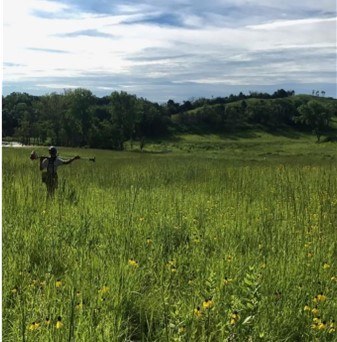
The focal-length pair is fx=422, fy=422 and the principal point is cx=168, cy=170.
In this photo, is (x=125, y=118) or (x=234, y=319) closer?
(x=234, y=319)

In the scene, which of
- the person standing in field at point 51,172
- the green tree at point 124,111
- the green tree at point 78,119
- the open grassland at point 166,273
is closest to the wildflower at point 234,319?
the open grassland at point 166,273

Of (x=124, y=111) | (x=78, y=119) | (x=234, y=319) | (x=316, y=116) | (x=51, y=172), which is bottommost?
(x=234, y=319)

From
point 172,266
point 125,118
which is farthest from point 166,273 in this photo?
point 125,118

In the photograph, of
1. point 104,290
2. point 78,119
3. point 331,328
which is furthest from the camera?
point 78,119

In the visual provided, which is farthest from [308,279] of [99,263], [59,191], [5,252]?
[59,191]

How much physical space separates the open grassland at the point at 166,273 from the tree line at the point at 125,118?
74836 mm

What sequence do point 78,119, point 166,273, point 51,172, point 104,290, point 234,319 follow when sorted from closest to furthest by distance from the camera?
point 234,319
point 104,290
point 166,273
point 51,172
point 78,119

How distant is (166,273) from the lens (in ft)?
13.9

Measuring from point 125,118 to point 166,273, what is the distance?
99.7 metres

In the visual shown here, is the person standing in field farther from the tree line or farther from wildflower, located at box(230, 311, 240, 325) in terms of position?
the tree line

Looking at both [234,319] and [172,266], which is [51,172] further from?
[234,319]

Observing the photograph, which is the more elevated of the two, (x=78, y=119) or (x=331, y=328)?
(x=78, y=119)

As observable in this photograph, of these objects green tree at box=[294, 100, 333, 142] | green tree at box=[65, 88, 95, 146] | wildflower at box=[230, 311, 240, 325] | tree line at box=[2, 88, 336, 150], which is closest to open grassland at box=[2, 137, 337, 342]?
wildflower at box=[230, 311, 240, 325]

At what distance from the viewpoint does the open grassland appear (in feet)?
9.97
